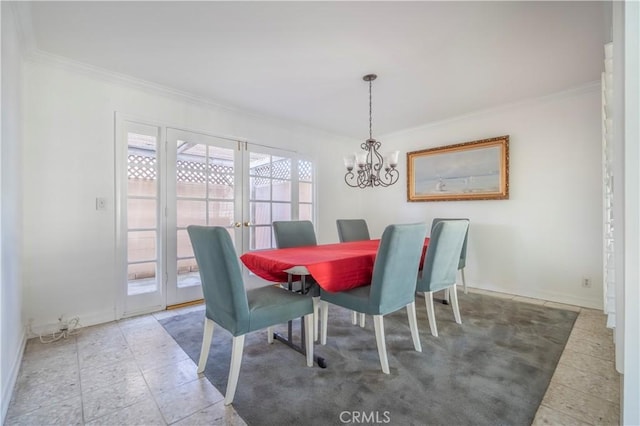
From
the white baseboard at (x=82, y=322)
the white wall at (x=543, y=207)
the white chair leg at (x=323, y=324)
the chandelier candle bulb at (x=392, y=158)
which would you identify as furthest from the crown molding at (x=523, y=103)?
the white baseboard at (x=82, y=322)

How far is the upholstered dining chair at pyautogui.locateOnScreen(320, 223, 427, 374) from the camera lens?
1.77m

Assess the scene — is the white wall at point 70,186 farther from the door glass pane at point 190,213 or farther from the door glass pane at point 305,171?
the door glass pane at point 305,171

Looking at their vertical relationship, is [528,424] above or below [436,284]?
below

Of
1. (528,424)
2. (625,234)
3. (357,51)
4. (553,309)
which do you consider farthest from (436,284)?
(357,51)

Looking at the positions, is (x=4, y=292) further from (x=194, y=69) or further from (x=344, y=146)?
(x=344, y=146)

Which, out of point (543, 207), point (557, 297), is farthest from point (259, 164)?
point (557, 297)

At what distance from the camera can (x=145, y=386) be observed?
166 cm

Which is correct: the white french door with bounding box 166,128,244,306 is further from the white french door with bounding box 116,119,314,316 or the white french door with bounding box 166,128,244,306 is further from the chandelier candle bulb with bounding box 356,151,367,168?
the chandelier candle bulb with bounding box 356,151,367,168

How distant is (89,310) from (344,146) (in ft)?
12.9

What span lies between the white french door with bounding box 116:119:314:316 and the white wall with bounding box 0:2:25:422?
777 millimetres

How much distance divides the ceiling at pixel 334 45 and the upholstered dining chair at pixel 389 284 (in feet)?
4.61

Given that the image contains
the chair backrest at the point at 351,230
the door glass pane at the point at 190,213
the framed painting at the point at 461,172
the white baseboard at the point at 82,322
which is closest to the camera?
the white baseboard at the point at 82,322

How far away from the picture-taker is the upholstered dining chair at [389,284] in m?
1.77

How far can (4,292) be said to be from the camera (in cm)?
151
